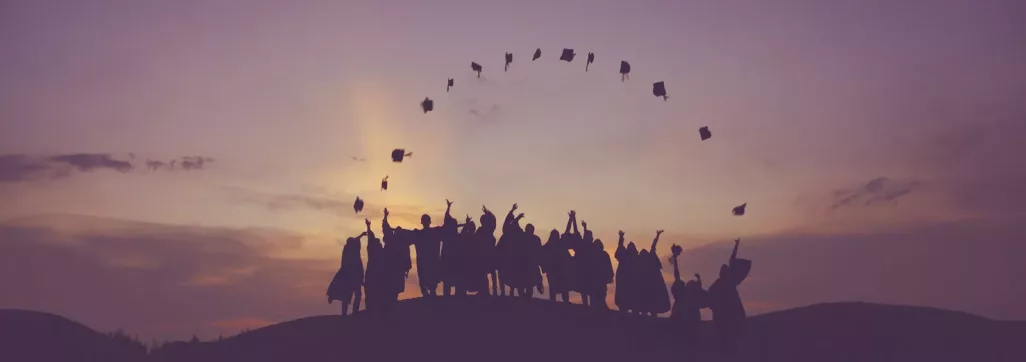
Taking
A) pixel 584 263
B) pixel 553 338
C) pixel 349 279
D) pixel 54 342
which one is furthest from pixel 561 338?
pixel 54 342

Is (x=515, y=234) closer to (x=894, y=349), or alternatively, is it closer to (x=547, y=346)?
(x=547, y=346)

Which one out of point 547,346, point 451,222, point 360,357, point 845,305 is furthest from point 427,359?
point 845,305

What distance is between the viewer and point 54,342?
22.7 m

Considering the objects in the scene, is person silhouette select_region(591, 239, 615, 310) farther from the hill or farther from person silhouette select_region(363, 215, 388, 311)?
person silhouette select_region(363, 215, 388, 311)

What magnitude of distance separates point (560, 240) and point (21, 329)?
1441 cm

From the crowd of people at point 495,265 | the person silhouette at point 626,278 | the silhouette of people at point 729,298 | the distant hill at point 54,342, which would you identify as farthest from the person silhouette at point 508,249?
the distant hill at point 54,342

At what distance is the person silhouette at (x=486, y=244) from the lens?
23609mm

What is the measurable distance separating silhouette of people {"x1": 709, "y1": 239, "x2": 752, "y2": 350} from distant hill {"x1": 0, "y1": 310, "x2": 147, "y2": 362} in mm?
14392

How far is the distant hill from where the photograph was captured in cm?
2177

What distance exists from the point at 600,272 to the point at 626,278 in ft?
2.45

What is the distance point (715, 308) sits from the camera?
21.0 metres

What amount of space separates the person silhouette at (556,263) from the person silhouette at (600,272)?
0.77 meters

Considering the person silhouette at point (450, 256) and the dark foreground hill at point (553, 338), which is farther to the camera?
the person silhouette at point (450, 256)

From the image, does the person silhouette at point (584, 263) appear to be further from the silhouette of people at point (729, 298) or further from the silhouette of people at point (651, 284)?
the silhouette of people at point (729, 298)
